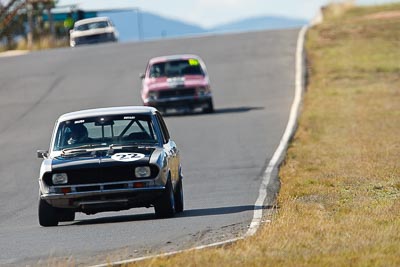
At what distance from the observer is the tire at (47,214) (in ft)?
50.0

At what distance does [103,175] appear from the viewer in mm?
15023

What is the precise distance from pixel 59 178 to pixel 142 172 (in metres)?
0.96

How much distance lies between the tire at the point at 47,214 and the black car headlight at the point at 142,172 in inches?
43.7

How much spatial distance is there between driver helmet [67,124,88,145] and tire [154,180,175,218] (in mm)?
1443

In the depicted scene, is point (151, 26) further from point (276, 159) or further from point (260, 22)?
point (276, 159)

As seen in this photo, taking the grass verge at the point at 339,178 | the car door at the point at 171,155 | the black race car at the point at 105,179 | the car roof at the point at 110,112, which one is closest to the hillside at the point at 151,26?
the grass verge at the point at 339,178

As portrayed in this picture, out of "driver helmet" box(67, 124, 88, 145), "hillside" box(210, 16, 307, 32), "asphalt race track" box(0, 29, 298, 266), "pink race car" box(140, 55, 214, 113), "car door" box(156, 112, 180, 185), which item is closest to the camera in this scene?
"asphalt race track" box(0, 29, 298, 266)

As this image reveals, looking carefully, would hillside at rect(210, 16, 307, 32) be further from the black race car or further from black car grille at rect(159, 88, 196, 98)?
the black race car

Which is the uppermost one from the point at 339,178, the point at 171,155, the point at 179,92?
the point at 171,155

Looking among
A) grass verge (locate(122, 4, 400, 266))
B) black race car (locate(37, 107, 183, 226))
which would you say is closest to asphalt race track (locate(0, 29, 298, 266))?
black race car (locate(37, 107, 183, 226))

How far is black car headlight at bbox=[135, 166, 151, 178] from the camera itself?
49.2ft

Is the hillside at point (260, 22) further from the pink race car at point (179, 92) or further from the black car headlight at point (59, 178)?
the black car headlight at point (59, 178)

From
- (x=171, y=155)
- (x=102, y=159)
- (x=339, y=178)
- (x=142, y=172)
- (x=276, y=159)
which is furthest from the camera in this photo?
(x=276, y=159)

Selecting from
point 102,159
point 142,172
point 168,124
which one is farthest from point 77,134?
point 168,124
